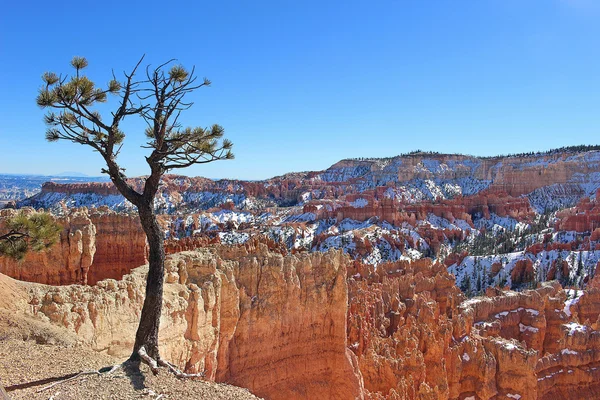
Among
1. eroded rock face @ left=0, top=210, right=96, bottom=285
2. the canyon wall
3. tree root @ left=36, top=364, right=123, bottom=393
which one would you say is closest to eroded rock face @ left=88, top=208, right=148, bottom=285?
eroded rock face @ left=0, top=210, right=96, bottom=285

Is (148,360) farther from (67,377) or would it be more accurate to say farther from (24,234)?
(24,234)

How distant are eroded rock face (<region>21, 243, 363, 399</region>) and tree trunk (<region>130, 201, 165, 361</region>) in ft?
6.76

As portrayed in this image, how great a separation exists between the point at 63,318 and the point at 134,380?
305 centimetres

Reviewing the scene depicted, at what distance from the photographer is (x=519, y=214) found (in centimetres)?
8344

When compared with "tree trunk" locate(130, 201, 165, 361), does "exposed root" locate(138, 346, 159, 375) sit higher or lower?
lower

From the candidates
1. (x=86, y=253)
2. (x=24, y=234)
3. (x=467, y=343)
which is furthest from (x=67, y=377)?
(x=467, y=343)

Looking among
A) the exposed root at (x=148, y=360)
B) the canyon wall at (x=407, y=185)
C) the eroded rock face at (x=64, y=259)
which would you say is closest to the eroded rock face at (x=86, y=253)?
the eroded rock face at (x=64, y=259)

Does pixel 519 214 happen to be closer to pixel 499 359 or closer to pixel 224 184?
pixel 499 359

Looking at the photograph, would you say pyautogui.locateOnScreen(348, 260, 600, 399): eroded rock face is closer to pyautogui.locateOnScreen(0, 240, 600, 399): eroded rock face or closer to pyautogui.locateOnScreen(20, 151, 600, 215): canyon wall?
pyautogui.locateOnScreen(0, 240, 600, 399): eroded rock face

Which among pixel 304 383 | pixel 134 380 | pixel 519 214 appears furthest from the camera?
pixel 519 214

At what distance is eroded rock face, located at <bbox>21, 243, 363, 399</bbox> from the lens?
8.70m

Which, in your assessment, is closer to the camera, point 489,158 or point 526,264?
point 526,264

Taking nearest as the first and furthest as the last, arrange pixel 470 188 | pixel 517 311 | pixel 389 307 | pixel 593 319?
pixel 389 307 < pixel 517 311 < pixel 593 319 < pixel 470 188

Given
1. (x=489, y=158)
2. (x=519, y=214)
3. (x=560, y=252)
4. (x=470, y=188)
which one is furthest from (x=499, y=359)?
(x=489, y=158)
